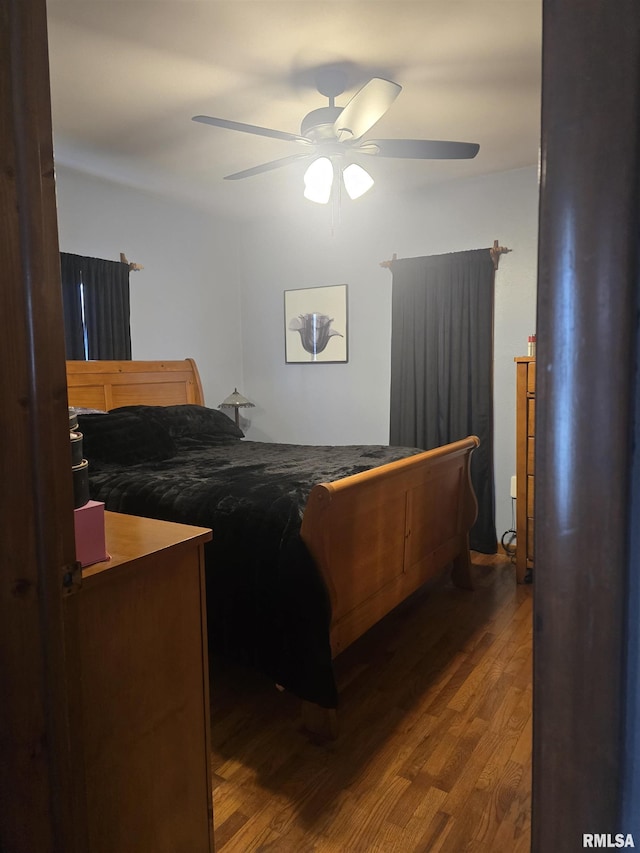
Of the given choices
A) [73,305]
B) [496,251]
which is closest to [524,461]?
[496,251]

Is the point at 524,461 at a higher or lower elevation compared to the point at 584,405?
lower

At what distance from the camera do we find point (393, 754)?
6.33 feet

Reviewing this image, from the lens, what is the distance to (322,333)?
4.77 m

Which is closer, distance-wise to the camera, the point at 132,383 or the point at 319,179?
the point at 319,179

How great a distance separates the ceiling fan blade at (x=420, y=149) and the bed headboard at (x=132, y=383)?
2.19 metres

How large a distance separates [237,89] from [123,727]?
8.59 feet

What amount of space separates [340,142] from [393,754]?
2519 mm

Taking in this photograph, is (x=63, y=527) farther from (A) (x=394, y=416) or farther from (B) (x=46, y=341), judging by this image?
(A) (x=394, y=416)

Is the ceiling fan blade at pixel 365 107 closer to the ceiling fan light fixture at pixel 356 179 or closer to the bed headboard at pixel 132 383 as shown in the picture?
the ceiling fan light fixture at pixel 356 179

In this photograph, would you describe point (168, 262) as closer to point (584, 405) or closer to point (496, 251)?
point (496, 251)

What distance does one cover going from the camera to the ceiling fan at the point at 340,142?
2.32 metres

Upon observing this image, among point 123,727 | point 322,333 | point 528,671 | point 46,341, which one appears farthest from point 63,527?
point 322,333

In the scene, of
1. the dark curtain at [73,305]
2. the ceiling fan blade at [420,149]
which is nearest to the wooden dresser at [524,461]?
the ceiling fan blade at [420,149]

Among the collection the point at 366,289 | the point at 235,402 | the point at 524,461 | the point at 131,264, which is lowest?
the point at 524,461
